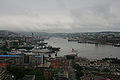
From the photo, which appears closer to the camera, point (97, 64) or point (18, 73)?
point (18, 73)

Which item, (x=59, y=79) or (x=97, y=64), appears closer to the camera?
(x=59, y=79)

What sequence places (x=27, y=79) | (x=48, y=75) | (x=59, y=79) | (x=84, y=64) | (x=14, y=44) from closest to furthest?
(x=27, y=79)
(x=59, y=79)
(x=48, y=75)
(x=84, y=64)
(x=14, y=44)

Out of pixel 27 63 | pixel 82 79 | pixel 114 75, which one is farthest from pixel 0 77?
pixel 114 75

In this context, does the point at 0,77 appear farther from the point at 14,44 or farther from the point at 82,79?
the point at 14,44

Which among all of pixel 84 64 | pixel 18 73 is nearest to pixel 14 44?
pixel 84 64

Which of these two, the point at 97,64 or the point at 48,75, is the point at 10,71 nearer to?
the point at 48,75

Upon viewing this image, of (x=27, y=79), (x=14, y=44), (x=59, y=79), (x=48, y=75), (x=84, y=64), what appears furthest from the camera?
(x=14, y=44)

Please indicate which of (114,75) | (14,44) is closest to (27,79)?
(114,75)

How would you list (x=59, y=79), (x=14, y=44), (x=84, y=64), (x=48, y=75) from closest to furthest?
(x=59, y=79)
(x=48, y=75)
(x=84, y=64)
(x=14, y=44)

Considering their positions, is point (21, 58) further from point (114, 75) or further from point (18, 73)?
point (114, 75)
